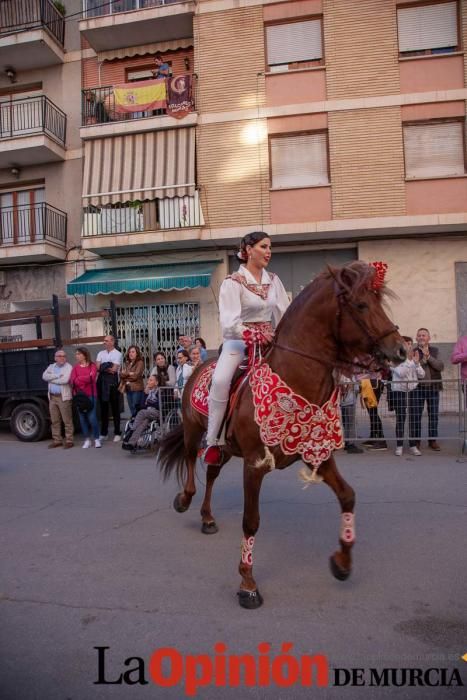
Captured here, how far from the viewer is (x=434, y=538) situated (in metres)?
4.57

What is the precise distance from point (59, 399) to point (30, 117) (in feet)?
38.5

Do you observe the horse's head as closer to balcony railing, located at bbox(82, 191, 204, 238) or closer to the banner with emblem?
balcony railing, located at bbox(82, 191, 204, 238)

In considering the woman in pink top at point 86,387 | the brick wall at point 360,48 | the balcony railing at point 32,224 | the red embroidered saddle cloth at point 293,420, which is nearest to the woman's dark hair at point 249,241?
the red embroidered saddle cloth at point 293,420

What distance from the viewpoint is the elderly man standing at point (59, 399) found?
1017 centimetres

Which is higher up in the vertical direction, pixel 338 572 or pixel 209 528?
pixel 338 572

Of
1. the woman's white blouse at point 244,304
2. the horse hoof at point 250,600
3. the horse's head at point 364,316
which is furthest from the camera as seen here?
the woman's white blouse at point 244,304

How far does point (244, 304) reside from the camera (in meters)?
4.00

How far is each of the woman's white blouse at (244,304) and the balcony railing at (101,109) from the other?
1467 centimetres

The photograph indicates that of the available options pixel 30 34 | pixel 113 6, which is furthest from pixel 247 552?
pixel 113 6

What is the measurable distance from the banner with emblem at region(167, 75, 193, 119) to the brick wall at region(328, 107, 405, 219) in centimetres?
440

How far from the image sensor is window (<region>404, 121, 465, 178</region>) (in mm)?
14625

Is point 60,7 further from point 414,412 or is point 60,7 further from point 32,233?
point 414,412

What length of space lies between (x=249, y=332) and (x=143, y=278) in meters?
12.3

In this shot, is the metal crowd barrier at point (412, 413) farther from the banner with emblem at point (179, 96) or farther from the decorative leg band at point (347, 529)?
the banner with emblem at point (179, 96)
